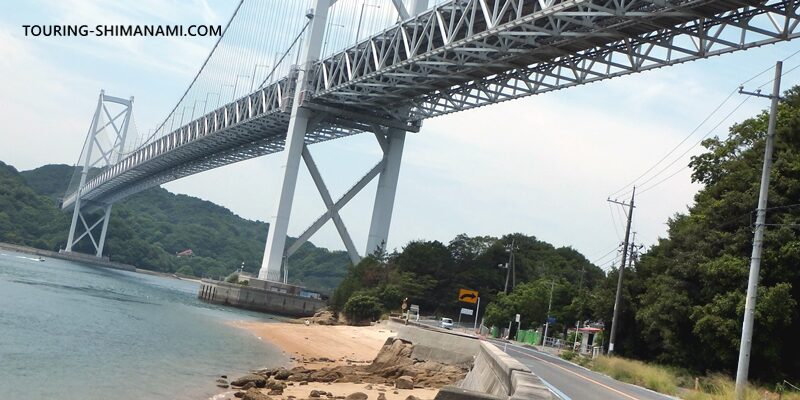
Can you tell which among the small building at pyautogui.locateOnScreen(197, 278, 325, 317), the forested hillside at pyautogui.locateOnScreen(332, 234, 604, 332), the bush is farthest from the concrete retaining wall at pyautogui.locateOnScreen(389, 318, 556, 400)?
the small building at pyautogui.locateOnScreen(197, 278, 325, 317)

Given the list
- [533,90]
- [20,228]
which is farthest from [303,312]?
[20,228]

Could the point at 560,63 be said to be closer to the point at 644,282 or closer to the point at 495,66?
the point at 495,66

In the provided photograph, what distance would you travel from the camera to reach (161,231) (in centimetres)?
16825

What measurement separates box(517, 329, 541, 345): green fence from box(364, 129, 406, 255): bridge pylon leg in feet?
40.3

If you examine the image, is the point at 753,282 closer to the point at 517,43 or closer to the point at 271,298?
the point at 517,43

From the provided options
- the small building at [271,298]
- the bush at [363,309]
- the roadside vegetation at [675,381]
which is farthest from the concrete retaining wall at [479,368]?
the small building at [271,298]

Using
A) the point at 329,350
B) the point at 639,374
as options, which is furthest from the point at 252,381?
the point at 329,350

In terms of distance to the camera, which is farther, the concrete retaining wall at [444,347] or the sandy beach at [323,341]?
the sandy beach at [323,341]

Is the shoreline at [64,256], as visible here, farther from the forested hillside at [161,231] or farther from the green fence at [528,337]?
the green fence at [528,337]

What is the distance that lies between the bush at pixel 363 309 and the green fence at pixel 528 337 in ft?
30.4

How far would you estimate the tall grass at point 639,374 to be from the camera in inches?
947

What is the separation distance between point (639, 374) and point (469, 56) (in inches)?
687

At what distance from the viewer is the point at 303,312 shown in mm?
66188

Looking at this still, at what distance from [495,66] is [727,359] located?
17853 millimetres
